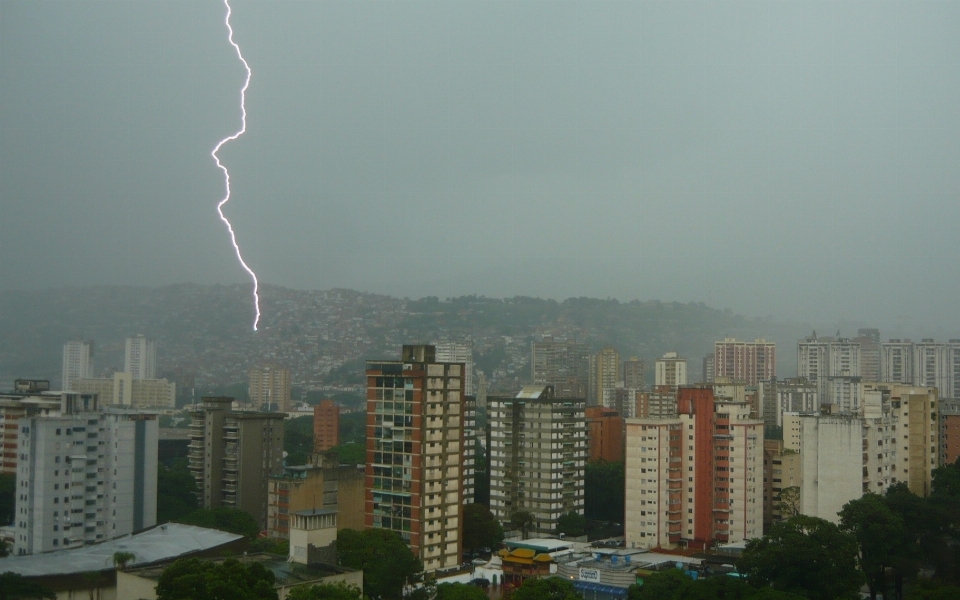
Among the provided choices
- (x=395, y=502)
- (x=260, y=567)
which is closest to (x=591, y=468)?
(x=395, y=502)

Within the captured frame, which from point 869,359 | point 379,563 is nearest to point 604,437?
point 379,563

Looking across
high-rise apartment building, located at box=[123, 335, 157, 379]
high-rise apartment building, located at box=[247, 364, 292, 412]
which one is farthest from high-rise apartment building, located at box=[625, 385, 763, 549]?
high-rise apartment building, located at box=[123, 335, 157, 379]

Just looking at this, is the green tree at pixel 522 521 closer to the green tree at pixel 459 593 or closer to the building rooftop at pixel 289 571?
the green tree at pixel 459 593

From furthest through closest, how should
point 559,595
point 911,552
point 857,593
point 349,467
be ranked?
1. point 349,467
2. point 911,552
3. point 857,593
4. point 559,595

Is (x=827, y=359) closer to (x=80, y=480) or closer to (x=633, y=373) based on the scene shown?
(x=633, y=373)

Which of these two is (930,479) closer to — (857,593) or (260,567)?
(857,593)
